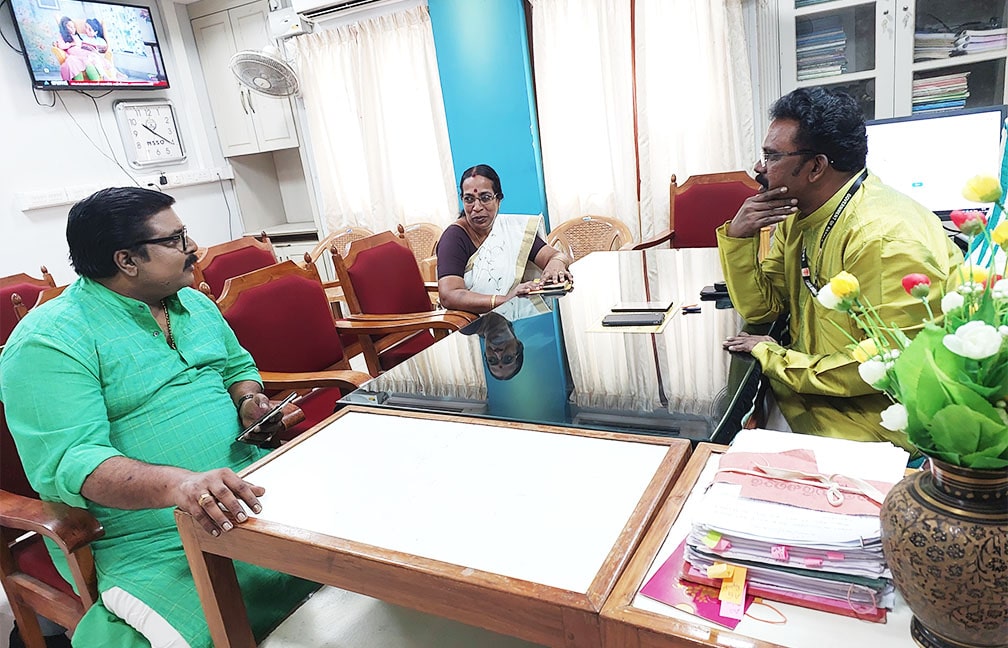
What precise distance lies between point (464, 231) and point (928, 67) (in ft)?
7.81

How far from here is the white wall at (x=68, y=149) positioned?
4055mm

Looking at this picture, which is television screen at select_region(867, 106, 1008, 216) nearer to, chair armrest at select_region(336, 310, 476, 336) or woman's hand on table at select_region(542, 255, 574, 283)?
woman's hand on table at select_region(542, 255, 574, 283)

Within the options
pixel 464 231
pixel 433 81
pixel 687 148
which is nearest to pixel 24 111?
pixel 433 81

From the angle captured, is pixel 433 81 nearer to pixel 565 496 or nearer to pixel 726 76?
pixel 726 76

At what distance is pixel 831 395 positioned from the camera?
1.31 metres

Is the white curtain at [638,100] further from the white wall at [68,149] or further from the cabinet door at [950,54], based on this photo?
the white wall at [68,149]

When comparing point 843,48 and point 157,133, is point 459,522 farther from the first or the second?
point 157,133

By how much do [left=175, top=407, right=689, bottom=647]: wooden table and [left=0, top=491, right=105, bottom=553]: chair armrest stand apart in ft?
0.81

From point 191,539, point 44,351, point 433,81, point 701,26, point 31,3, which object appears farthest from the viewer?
point 433,81

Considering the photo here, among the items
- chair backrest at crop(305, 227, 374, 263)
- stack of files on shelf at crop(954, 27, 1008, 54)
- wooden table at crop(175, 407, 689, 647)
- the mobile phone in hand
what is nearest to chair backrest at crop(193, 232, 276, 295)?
chair backrest at crop(305, 227, 374, 263)

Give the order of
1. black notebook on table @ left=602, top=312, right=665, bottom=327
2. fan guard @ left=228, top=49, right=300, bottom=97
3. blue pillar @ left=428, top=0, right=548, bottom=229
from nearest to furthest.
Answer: black notebook on table @ left=602, top=312, right=665, bottom=327, blue pillar @ left=428, top=0, right=548, bottom=229, fan guard @ left=228, top=49, right=300, bottom=97

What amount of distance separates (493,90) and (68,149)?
3.04 meters

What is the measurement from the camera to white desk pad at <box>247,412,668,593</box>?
790 millimetres

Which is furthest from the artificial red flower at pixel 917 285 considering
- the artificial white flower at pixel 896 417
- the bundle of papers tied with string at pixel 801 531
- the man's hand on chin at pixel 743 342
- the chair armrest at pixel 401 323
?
the chair armrest at pixel 401 323
